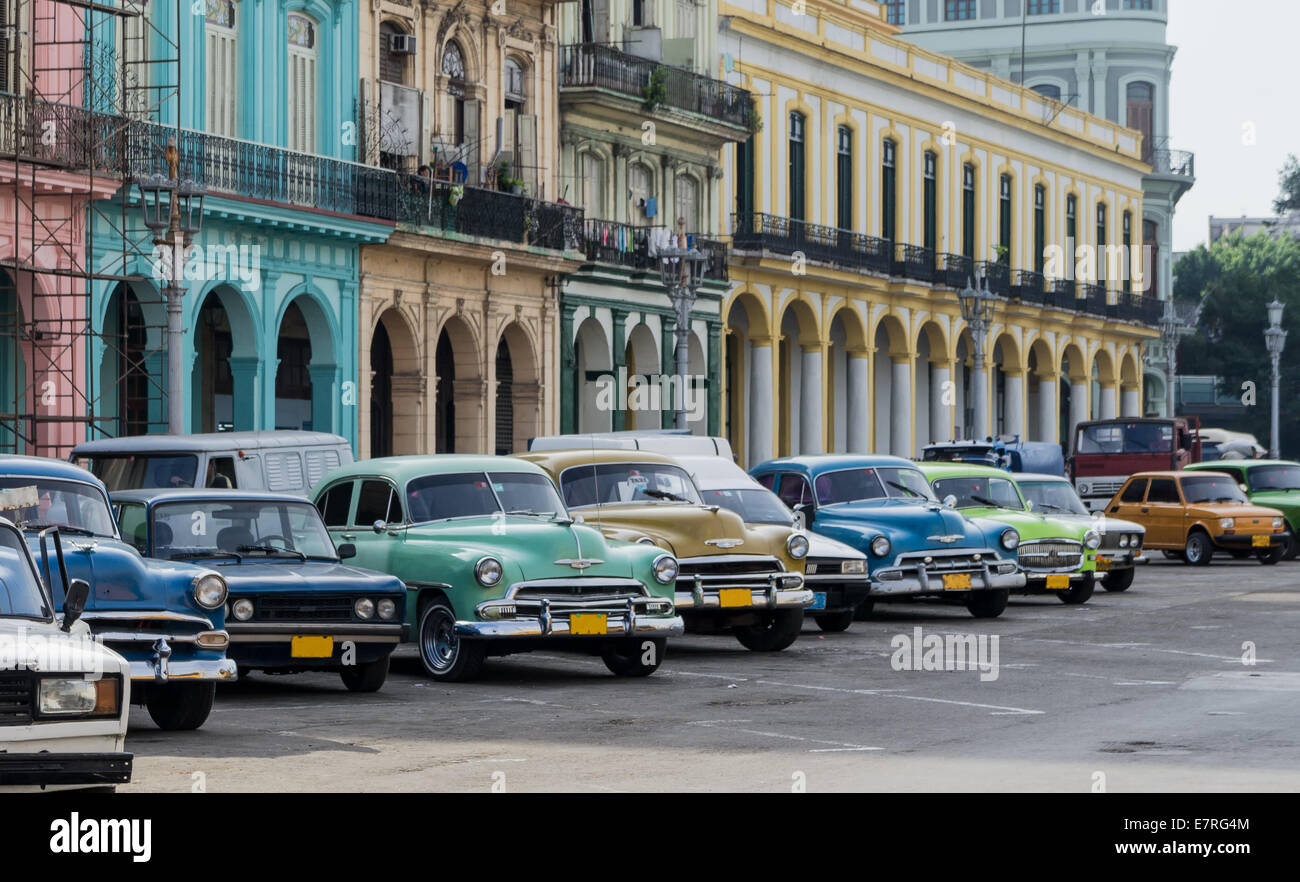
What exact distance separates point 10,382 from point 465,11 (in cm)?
1284

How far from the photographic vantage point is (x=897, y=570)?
80.8ft

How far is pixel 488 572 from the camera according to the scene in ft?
57.9

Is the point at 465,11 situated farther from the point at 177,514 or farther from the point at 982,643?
the point at 177,514

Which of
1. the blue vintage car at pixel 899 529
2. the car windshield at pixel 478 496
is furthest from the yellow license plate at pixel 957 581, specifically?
the car windshield at pixel 478 496

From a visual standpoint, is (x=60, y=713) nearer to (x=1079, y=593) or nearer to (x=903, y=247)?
(x=1079, y=593)

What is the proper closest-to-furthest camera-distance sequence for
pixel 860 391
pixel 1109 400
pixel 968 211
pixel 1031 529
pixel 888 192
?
pixel 1031 529
pixel 860 391
pixel 888 192
pixel 968 211
pixel 1109 400

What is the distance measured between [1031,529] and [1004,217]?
39229mm

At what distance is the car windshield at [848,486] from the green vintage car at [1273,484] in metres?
17.2

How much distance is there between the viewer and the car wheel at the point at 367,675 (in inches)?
675

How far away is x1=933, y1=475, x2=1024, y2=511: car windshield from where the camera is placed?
2834 cm

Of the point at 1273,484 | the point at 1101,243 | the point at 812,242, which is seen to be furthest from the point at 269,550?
the point at 1101,243

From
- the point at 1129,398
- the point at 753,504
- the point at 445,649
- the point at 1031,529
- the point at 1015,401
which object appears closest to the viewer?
the point at 445,649

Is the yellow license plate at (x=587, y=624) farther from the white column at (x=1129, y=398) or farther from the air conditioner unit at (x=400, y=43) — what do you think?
the white column at (x=1129, y=398)
